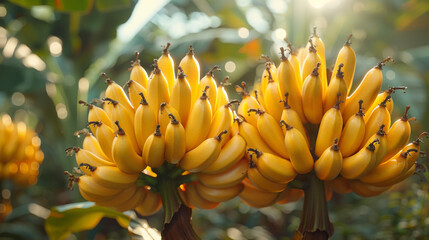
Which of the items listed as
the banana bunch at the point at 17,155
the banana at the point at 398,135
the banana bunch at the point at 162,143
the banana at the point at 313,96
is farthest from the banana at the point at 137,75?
the banana bunch at the point at 17,155

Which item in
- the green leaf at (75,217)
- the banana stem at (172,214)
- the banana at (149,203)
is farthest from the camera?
the green leaf at (75,217)

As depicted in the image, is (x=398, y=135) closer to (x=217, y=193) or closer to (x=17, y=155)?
(x=217, y=193)

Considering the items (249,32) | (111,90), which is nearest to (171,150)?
(111,90)

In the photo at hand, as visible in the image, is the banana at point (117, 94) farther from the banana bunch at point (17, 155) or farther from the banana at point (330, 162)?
the banana bunch at point (17, 155)

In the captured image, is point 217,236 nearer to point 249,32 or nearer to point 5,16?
point 249,32

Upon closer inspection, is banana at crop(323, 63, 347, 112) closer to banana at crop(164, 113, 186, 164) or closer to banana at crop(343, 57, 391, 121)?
banana at crop(343, 57, 391, 121)

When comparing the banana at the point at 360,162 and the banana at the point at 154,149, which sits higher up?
the banana at the point at 360,162

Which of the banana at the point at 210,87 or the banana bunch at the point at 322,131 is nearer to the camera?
the banana bunch at the point at 322,131
